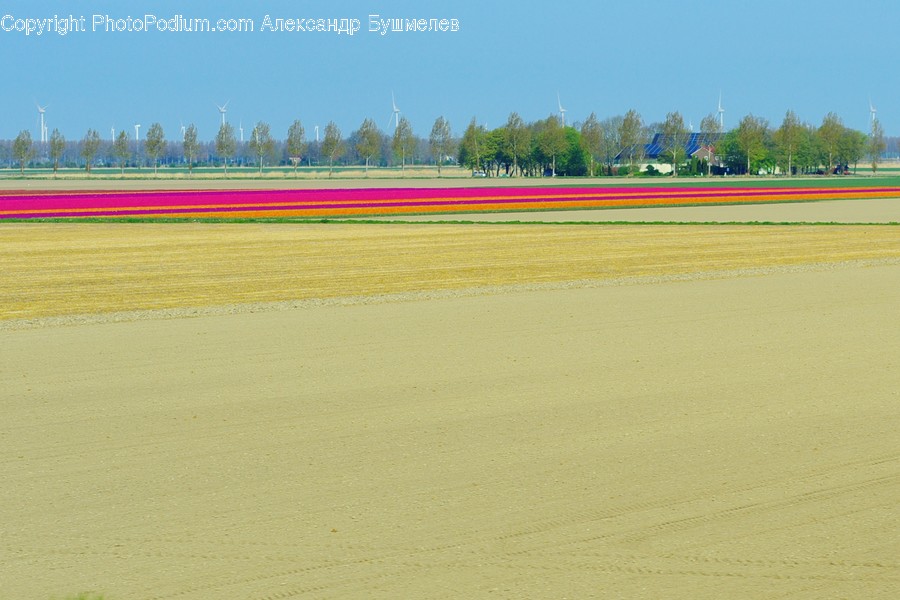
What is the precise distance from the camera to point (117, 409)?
14578 millimetres

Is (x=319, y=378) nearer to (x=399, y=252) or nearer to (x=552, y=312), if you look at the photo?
(x=552, y=312)

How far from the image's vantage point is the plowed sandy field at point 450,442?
914cm

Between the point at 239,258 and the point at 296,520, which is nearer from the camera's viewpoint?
the point at 296,520

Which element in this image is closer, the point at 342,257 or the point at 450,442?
the point at 450,442

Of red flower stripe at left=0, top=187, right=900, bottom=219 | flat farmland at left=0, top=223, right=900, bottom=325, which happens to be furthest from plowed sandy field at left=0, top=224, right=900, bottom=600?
red flower stripe at left=0, top=187, right=900, bottom=219

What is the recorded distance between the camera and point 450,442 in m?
13.0

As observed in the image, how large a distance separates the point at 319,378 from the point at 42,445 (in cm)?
448

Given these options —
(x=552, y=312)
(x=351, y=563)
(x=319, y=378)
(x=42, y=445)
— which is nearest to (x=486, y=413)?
(x=319, y=378)

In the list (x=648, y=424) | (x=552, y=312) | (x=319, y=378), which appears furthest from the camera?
(x=552, y=312)

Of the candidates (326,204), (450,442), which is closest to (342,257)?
(450,442)

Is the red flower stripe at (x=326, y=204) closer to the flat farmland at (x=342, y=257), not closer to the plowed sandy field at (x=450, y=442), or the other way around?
the flat farmland at (x=342, y=257)

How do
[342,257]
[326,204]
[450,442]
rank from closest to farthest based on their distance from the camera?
[450,442] < [342,257] < [326,204]

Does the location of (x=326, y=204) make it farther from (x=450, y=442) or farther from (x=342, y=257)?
(x=450, y=442)

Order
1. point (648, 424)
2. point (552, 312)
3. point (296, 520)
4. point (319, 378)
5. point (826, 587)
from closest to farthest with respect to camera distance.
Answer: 1. point (826, 587)
2. point (296, 520)
3. point (648, 424)
4. point (319, 378)
5. point (552, 312)
